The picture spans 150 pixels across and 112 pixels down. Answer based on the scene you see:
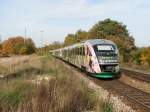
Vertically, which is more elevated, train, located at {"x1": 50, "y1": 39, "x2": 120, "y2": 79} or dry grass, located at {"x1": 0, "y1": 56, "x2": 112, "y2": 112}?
train, located at {"x1": 50, "y1": 39, "x2": 120, "y2": 79}

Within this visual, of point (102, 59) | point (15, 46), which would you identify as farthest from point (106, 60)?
point (15, 46)

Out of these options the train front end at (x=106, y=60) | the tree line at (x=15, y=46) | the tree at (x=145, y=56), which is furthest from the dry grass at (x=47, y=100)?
the tree line at (x=15, y=46)

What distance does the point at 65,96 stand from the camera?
10.9 metres

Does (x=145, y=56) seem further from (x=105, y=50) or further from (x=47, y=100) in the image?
(x=47, y=100)

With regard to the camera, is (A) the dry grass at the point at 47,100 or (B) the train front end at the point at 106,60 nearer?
(A) the dry grass at the point at 47,100

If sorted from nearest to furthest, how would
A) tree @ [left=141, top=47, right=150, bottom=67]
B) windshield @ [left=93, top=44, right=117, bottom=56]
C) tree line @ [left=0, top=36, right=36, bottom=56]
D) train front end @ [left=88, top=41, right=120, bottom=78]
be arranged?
train front end @ [left=88, top=41, right=120, bottom=78], windshield @ [left=93, top=44, right=117, bottom=56], tree @ [left=141, top=47, right=150, bottom=67], tree line @ [left=0, top=36, right=36, bottom=56]

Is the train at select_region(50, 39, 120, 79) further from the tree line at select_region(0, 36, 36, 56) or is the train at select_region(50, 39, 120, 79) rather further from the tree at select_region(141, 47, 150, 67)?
the tree line at select_region(0, 36, 36, 56)

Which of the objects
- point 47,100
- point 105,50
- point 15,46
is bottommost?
point 47,100

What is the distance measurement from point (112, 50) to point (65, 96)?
50.5 feet

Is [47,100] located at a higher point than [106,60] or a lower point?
lower

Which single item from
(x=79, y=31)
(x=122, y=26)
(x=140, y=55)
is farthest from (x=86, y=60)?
(x=79, y=31)

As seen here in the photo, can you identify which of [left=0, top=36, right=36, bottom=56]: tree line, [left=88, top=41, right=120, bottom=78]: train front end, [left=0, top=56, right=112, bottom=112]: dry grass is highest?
[left=0, top=36, right=36, bottom=56]: tree line

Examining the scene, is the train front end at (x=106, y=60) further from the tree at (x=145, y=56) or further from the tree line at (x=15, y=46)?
the tree line at (x=15, y=46)

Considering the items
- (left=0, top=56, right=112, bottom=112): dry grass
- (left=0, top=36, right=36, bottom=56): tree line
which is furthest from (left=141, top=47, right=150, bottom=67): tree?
(left=0, top=36, right=36, bottom=56): tree line
